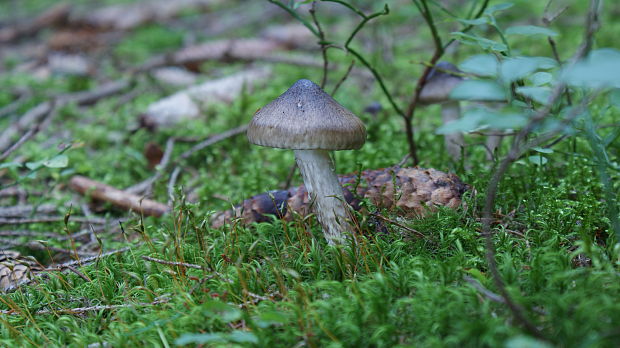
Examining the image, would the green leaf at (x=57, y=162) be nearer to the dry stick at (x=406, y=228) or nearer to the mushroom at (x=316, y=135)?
the mushroom at (x=316, y=135)

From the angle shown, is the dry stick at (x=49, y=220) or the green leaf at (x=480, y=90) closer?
the green leaf at (x=480, y=90)

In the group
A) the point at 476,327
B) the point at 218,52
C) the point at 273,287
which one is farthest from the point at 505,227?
the point at 218,52

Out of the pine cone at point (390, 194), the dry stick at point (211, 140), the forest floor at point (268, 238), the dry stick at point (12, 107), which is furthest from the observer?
the dry stick at point (12, 107)

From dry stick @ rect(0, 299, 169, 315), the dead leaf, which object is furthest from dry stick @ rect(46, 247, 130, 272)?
the dead leaf

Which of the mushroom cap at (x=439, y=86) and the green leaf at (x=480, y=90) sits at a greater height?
the green leaf at (x=480, y=90)

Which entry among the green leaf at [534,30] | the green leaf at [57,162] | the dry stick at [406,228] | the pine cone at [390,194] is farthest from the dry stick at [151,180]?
the green leaf at [534,30]

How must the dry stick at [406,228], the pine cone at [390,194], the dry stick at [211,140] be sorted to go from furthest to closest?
1. the dry stick at [211,140]
2. the pine cone at [390,194]
3. the dry stick at [406,228]

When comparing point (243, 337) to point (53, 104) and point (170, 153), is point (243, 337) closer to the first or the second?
point (170, 153)
